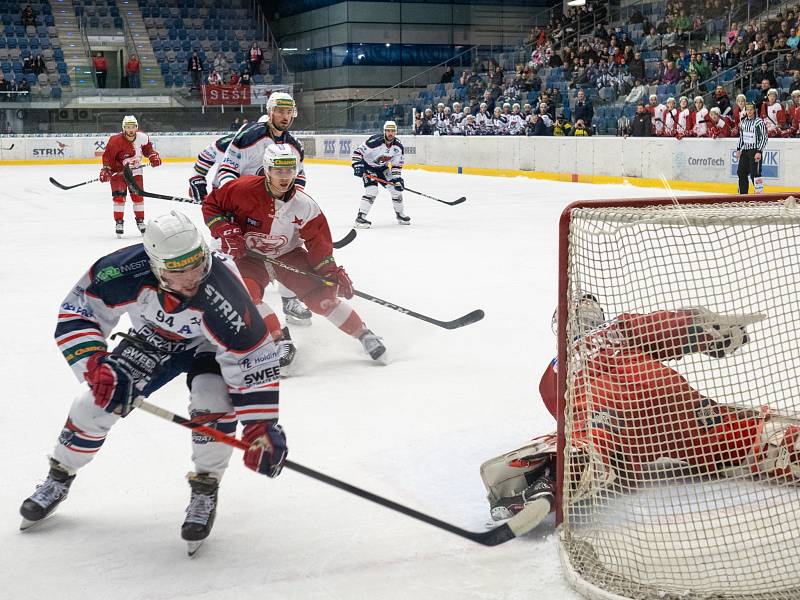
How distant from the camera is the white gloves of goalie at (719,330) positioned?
101 inches

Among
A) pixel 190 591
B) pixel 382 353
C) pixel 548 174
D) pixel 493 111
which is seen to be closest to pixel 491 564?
pixel 190 591

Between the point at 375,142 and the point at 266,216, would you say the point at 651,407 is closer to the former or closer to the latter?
the point at 266,216

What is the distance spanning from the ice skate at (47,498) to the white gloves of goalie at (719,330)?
5.73 ft

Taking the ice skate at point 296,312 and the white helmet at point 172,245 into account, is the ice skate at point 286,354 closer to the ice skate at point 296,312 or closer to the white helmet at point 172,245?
the ice skate at point 296,312

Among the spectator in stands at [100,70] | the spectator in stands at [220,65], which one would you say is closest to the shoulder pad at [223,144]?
the spectator in stands at [100,70]

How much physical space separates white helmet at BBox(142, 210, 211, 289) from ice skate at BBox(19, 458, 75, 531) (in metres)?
0.68

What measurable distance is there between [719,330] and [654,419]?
0.32 metres

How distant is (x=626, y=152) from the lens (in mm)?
12938

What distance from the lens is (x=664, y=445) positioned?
8.53ft

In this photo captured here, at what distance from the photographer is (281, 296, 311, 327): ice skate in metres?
5.16

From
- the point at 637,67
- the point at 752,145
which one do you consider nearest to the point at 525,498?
the point at 752,145

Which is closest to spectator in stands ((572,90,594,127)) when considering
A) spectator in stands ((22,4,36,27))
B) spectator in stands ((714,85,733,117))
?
spectator in stands ((714,85,733,117))

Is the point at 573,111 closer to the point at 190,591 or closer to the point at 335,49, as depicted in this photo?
the point at 335,49

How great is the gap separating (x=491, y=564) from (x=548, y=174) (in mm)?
12500
